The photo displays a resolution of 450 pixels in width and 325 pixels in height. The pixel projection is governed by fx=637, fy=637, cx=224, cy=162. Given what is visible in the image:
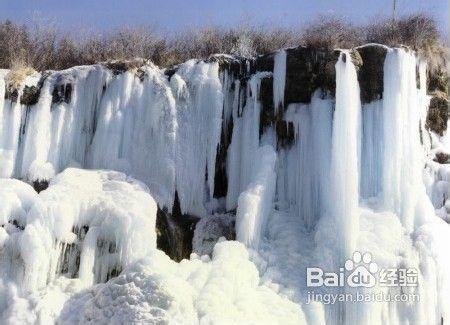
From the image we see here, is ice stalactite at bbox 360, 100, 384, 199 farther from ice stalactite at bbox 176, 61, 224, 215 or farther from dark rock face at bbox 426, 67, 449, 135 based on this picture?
ice stalactite at bbox 176, 61, 224, 215

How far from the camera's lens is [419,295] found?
7590 millimetres

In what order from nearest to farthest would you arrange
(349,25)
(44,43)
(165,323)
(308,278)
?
(165,323) → (308,278) → (349,25) → (44,43)

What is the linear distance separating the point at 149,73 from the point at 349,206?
11.6 feet

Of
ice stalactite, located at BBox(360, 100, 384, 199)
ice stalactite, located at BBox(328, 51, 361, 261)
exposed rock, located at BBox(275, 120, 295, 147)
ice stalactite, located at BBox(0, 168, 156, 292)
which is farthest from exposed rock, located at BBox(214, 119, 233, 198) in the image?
ice stalactite, located at BBox(360, 100, 384, 199)

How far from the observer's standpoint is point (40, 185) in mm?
8594

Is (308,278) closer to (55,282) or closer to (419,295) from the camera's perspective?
(419,295)

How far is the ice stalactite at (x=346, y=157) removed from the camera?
25.5 feet

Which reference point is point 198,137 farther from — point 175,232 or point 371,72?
point 371,72

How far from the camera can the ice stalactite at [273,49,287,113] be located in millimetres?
8938

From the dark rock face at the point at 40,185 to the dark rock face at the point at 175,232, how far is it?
1.56m

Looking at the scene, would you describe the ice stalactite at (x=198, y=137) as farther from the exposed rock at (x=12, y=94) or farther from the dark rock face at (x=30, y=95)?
the exposed rock at (x=12, y=94)

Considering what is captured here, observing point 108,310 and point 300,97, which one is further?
point 300,97

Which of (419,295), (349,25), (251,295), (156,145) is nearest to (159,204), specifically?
(156,145)

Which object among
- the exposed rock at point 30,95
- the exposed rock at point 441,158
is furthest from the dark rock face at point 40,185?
the exposed rock at point 441,158
